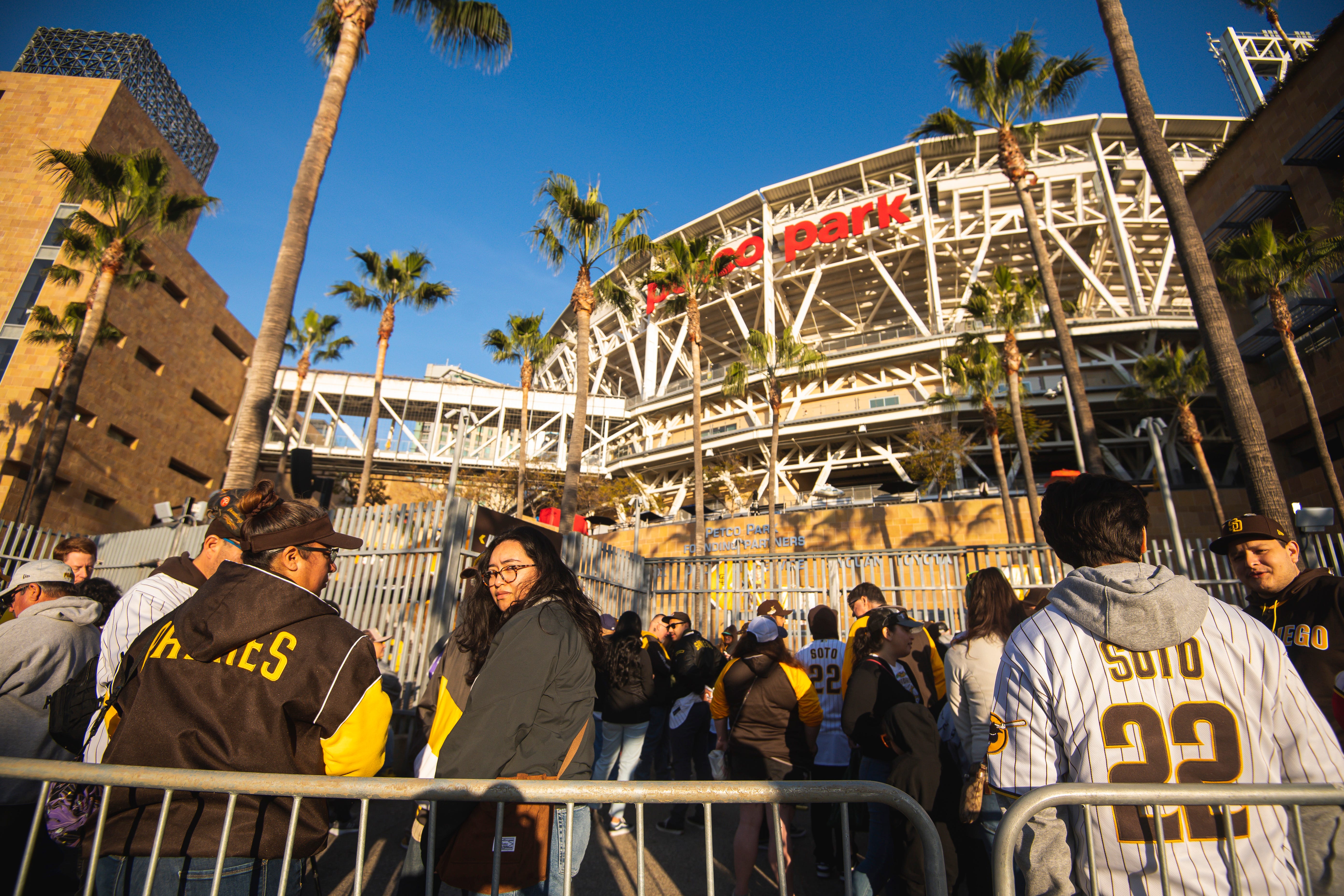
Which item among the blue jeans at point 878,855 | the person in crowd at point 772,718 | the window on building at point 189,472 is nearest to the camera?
the blue jeans at point 878,855

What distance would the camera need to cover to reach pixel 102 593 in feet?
13.5

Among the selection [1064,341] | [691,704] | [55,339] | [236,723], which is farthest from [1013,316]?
[55,339]

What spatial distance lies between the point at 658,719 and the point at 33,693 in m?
5.16

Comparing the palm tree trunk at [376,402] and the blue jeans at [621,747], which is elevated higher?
the palm tree trunk at [376,402]

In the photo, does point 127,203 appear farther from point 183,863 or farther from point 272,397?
point 183,863

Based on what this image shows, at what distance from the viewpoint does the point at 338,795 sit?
71.8 inches

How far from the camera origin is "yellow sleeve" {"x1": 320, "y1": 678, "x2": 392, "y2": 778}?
1.98 m

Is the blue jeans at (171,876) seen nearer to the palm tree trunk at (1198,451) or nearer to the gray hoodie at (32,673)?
the gray hoodie at (32,673)

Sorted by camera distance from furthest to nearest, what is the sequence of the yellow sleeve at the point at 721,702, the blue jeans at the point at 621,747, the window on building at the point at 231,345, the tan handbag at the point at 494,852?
1. the window on building at the point at 231,345
2. the blue jeans at the point at 621,747
3. the yellow sleeve at the point at 721,702
4. the tan handbag at the point at 494,852

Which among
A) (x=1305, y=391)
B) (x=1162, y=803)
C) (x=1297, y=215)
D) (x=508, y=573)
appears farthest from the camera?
(x=1297, y=215)

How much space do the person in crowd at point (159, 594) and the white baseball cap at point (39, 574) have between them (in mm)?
910

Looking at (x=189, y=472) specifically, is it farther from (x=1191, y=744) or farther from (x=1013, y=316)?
(x=1191, y=744)

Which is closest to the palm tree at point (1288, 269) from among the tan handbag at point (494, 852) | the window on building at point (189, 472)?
the tan handbag at point (494, 852)

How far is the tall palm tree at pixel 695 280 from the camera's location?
1894 centimetres
